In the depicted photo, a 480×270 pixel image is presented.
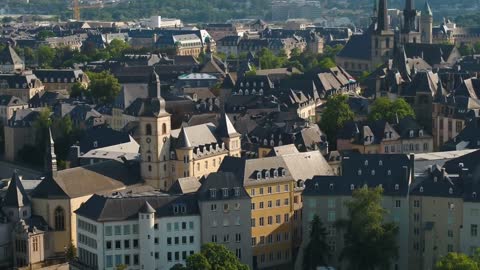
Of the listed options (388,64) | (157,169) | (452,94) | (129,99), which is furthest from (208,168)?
(388,64)

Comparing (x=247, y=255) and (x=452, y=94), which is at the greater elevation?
(x=452, y=94)

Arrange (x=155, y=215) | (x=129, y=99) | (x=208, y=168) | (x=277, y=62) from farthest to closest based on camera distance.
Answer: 1. (x=277, y=62)
2. (x=129, y=99)
3. (x=208, y=168)
4. (x=155, y=215)

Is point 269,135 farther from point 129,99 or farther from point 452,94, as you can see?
point 129,99

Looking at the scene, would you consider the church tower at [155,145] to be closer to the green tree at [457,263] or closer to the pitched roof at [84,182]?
the pitched roof at [84,182]

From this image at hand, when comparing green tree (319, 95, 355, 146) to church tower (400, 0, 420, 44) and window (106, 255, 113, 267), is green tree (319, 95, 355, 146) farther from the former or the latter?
church tower (400, 0, 420, 44)

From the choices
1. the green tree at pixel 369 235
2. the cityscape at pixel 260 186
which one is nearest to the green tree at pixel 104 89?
the cityscape at pixel 260 186

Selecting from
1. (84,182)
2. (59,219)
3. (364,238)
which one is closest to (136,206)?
(59,219)
